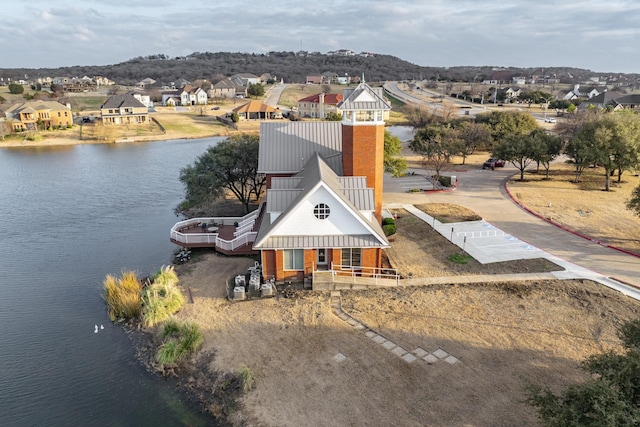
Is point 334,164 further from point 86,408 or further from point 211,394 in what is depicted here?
point 86,408

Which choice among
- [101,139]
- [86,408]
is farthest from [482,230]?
[101,139]

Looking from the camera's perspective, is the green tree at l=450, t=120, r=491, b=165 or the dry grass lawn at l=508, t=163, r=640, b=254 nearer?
the dry grass lawn at l=508, t=163, r=640, b=254

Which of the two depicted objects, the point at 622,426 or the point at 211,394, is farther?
the point at 211,394

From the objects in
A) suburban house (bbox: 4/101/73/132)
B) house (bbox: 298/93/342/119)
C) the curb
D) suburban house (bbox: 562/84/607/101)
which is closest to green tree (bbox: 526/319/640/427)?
the curb

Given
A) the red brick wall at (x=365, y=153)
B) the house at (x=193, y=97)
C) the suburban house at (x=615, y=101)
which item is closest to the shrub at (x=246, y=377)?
the red brick wall at (x=365, y=153)

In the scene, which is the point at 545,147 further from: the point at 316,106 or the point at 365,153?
the point at 316,106

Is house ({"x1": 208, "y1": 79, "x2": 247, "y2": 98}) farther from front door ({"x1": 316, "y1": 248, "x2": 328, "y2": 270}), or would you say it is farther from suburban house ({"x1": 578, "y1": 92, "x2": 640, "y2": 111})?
front door ({"x1": 316, "y1": 248, "x2": 328, "y2": 270})

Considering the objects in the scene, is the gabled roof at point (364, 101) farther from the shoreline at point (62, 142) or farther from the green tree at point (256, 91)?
the green tree at point (256, 91)
